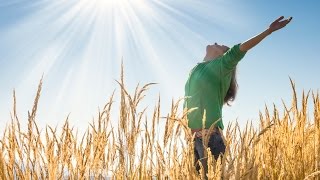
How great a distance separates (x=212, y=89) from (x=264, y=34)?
660 mm

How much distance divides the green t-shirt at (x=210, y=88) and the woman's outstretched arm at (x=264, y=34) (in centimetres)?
12

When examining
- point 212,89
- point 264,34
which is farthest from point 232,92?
point 264,34

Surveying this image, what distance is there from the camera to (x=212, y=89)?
3197 millimetres

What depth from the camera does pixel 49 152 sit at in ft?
5.47

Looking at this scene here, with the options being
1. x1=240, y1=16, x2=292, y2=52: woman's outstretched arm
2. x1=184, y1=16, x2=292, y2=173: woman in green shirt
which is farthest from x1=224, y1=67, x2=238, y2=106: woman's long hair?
x1=240, y1=16, x2=292, y2=52: woman's outstretched arm

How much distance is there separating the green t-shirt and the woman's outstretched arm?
4.8 inches

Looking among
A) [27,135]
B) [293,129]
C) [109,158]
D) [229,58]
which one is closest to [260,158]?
[293,129]

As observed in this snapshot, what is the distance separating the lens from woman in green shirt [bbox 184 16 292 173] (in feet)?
9.84

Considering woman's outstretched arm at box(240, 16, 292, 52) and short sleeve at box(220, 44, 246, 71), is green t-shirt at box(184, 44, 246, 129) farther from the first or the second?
woman's outstretched arm at box(240, 16, 292, 52)

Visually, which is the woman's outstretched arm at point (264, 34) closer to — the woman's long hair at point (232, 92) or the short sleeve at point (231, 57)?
the short sleeve at point (231, 57)

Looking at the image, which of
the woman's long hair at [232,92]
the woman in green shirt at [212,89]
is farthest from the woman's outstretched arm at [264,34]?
the woman's long hair at [232,92]

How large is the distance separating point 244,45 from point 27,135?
5.62 feet

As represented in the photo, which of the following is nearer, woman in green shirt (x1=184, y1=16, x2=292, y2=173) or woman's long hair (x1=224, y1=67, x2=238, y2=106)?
woman in green shirt (x1=184, y1=16, x2=292, y2=173)

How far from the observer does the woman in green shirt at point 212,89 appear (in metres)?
3.00
